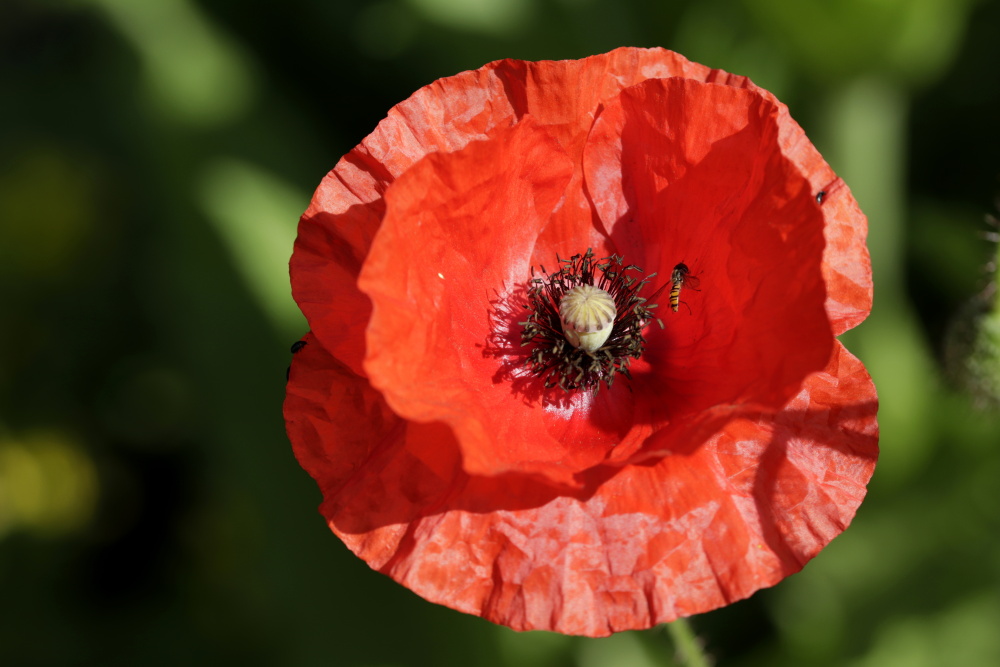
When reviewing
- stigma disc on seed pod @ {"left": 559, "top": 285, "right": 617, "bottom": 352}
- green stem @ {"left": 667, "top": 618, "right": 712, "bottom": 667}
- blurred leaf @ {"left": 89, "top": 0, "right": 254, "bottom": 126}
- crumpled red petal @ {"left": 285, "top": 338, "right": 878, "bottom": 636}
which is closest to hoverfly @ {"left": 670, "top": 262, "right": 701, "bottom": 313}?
stigma disc on seed pod @ {"left": 559, "top": 285, "right": 617, "bottom": 352}

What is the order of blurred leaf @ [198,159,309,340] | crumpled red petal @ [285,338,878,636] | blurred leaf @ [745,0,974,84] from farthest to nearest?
blurred leaf @ [198,159,309,340] → blurred leaf @ [745,0,974,84] → crumpled red petal @ [285,338,878,636]

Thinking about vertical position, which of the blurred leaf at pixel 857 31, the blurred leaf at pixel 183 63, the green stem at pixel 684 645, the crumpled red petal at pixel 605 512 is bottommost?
the green stem at pixel 684 645

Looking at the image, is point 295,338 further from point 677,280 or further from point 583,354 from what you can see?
point 677,280

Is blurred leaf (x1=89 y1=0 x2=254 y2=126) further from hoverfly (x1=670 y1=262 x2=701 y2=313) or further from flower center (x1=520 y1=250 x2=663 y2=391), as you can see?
hoverfly (x1=670 y1=262 x2=701 y2=313)

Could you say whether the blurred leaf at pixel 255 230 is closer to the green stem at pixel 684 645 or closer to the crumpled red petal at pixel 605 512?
the crumpled red petal at pixel 605 512

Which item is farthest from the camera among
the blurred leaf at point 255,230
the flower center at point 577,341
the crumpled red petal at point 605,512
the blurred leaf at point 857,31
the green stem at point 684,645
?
the blurred leaf at point 255,230

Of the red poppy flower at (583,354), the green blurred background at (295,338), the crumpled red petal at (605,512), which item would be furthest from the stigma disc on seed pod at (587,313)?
the green blurred background at (295,338)

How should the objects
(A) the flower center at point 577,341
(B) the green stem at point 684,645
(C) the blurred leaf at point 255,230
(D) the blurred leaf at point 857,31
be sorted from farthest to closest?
1. (C) the blurred leaf at point 255,230
2. (D) the blurred leaf at point 857,31
3. (A) the flower center at point 577,341
4. (B) the green stem at point 684,645
